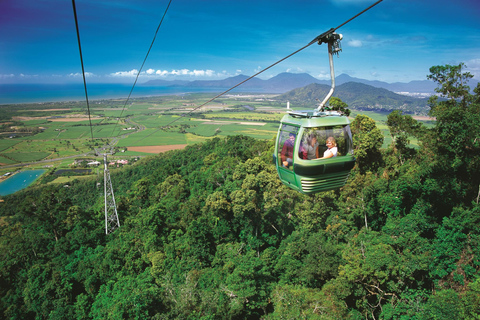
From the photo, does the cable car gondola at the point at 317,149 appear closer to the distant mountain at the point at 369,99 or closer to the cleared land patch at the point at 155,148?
the distant mountain at the point at 369,99

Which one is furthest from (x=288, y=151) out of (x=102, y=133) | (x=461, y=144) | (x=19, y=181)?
(x=102, y=133)

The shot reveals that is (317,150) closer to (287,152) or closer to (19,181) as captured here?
Result: (287,152)

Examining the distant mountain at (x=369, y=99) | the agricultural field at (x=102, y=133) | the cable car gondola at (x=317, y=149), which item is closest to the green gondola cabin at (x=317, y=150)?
the cable car gondola at (x=317, y=149)

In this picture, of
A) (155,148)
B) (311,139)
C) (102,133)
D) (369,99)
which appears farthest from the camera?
(102,133)

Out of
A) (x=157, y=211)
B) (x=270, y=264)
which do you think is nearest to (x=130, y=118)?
(x=157, y=211)

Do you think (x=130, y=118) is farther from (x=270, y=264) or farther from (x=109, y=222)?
(x=270, y=264)

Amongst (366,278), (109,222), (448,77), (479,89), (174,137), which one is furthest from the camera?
(174,137)
